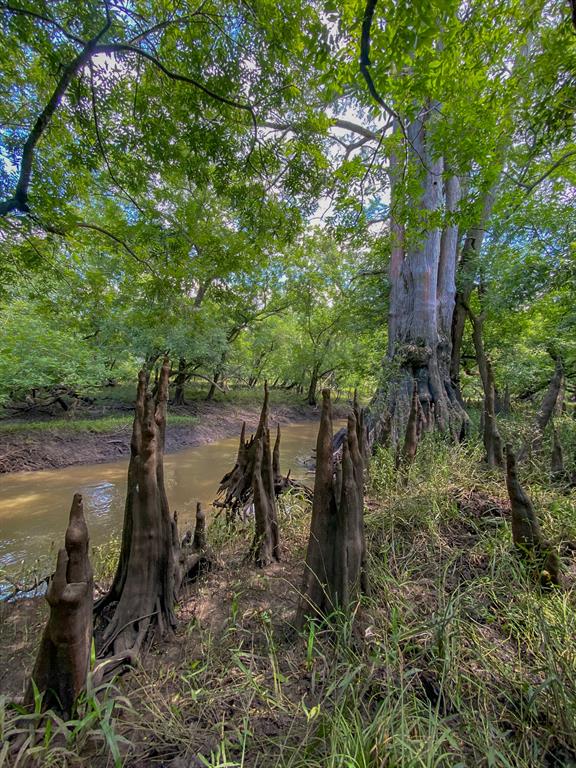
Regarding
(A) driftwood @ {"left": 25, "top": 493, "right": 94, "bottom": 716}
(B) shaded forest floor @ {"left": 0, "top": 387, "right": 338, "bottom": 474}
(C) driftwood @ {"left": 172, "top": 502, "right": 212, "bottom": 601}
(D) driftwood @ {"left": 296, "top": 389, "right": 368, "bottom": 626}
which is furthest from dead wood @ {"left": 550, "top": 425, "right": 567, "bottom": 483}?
(B) shaded forest floor @ {"left": 0, "top": 387, "right": 338, "bottom": 474}

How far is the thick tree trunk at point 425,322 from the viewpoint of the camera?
540 centimetres

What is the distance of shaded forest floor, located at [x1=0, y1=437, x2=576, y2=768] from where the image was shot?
1.10m

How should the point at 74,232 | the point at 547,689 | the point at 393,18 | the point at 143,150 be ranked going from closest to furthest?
the point at 547,689, the point at 393,18, the point at 143,150, the point at 74,232

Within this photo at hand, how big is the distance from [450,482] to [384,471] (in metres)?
0.72

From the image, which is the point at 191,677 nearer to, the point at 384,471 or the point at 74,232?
the point at 384,471

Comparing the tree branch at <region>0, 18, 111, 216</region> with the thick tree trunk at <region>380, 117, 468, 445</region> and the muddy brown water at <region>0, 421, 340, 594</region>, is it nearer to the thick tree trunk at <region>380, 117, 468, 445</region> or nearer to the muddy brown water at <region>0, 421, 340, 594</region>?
the muddy brown water at <region>0, 421, 340, 594</region>

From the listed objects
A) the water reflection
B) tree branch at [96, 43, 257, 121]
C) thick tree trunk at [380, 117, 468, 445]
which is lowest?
the water reflection

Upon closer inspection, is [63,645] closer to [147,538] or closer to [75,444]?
[147,538]

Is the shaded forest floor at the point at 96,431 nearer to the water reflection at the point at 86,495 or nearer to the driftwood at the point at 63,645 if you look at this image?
the water reflection at the point at 86,495

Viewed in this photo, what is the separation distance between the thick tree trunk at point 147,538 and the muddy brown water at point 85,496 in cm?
146

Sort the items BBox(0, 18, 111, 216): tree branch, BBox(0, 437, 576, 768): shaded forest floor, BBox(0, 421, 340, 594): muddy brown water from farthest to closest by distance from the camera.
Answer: BBox(0, 421, 340, 594): muddy brown water < BBox(0, 18, 111, 216): tree branch < BBox(0, 437, 576, 768): shaded forest floor

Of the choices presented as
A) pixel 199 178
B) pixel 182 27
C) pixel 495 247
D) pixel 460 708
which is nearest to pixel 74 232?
pixel 199 178

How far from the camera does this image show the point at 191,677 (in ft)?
4.73

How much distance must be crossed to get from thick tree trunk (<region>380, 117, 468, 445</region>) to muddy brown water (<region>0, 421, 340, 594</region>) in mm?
2591
